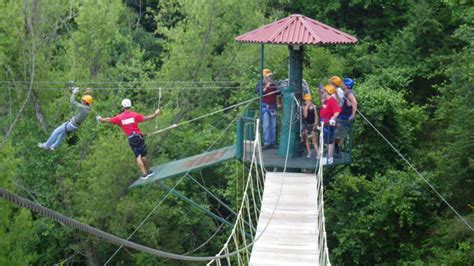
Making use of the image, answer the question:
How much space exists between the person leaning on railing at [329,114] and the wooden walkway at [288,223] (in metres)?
0.50

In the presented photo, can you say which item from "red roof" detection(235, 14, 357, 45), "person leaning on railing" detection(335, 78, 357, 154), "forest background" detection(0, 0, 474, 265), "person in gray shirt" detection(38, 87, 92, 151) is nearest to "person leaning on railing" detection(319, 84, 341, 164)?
"person leaning on railing" detection(335, 78, 357, 154)

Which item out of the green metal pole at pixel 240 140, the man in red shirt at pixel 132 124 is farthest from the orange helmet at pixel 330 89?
the man in red shirt at pixel 132 124

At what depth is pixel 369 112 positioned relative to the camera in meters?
14.2

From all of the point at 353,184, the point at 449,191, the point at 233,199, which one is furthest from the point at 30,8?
the point at 449,191

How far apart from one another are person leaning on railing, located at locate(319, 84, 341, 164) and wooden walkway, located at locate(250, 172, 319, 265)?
503 millimetres

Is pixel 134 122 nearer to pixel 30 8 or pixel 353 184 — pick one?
pixel 353 184

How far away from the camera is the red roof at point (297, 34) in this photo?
10.9 m

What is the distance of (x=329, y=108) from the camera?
10.9m

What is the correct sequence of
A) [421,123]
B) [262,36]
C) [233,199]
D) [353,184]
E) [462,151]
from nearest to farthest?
[262,36]
[462,151]
[353,184]
[421,123]
[233,199]

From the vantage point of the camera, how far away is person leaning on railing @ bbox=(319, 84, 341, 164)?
35.3 feet

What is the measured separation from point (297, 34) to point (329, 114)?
1.21 meters

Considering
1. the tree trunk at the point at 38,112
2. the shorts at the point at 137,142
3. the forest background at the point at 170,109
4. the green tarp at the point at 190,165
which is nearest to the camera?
the shorts at the point at 137,142

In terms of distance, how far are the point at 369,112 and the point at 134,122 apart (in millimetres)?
4887

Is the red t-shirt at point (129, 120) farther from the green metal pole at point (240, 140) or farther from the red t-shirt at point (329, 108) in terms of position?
the red t-shirt at point (329, 108)
